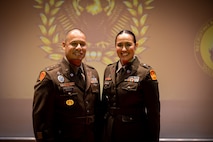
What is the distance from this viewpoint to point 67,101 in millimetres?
1945

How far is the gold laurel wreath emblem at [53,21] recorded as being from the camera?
3.34 m

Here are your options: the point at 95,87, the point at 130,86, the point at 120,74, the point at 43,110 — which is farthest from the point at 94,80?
the point at 43,110

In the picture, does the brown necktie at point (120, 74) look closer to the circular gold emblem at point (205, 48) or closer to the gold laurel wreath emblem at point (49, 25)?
the gold laurel wreath emblem at point (49, 25)

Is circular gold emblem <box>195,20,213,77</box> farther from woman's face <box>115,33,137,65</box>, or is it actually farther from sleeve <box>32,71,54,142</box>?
sleeve <box>32,71,54,142</box>

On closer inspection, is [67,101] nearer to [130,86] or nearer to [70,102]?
[70,102]

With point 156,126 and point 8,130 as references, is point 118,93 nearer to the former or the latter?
point 156,126

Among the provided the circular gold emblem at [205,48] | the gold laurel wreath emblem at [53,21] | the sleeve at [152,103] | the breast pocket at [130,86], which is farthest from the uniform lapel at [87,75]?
the circular gold emblem at [205,48]

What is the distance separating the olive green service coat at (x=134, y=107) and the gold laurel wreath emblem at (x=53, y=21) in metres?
1.34

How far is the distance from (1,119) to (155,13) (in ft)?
8.80

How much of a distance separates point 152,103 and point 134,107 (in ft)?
0.53

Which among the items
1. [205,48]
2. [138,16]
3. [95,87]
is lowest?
[95,87]

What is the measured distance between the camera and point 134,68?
2.08 metres

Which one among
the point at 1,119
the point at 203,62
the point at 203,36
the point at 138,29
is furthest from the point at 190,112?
the point at 1,119

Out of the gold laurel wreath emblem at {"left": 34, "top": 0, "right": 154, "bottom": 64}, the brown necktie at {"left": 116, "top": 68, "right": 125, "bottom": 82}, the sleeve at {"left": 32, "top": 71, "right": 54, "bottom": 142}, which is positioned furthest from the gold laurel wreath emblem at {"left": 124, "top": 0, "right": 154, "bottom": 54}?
the sleeve at {"left": 32, "top": 71, "right": 54, "bottom": 142}
